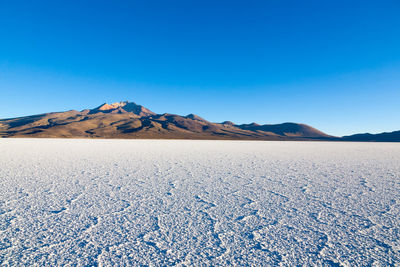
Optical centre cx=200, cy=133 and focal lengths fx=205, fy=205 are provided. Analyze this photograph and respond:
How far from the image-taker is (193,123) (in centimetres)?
16612

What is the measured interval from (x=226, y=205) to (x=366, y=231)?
2246mm

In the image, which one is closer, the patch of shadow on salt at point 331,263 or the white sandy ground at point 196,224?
the patch of shadow on salt at point 331,263

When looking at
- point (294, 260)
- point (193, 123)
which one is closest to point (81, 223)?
point (294, 260)

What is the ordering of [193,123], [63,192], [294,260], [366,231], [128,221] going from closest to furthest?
[294,260] → [366,231] → [128,221] → [63,192] → [193,123]

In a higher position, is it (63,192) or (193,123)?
(193,123)

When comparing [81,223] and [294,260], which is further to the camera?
[81,223]

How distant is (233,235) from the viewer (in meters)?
2.93

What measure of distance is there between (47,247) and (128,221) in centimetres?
107

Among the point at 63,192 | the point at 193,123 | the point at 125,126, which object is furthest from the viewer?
the point at 193,123

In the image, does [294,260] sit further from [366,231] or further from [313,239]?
[366,231]

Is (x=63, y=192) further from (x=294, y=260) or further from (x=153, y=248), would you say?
(x=294, y=260)

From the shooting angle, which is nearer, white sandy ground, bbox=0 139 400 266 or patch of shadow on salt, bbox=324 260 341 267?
patch of shadow on salt, bbox=324 260 341 267

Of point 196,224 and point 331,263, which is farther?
point 196,224

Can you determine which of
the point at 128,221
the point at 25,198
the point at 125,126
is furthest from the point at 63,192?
the point at 125,126
